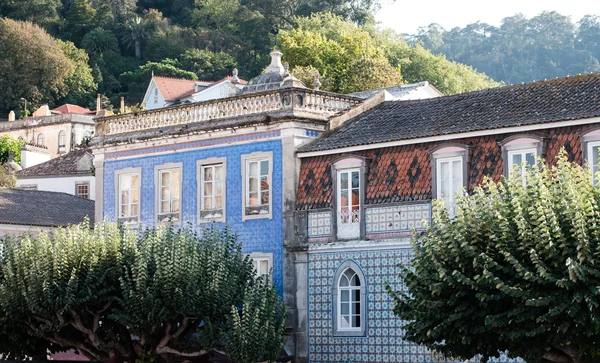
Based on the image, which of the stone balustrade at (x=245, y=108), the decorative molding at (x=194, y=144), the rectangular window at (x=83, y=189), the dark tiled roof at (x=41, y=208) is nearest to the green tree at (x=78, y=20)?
the rectangular window at (x=83, y=189)

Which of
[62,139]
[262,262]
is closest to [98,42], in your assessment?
[62,139]

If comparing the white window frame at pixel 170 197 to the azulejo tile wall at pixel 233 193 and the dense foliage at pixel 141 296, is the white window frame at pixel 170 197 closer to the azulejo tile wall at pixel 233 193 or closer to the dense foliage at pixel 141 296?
the azulejo tile wall at pixel 233 193

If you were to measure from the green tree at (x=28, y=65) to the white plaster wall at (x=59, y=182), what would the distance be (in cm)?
4458

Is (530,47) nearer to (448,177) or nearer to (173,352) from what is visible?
(448,177)

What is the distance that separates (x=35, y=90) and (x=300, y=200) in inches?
3537

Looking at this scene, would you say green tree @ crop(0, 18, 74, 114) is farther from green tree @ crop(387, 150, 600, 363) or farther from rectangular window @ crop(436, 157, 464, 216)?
green tree @ crop(387, 150, 600, 363)

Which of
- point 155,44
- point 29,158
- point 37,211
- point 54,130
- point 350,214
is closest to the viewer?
point 350,214

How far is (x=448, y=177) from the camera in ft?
120

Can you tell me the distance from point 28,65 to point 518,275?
103 metres

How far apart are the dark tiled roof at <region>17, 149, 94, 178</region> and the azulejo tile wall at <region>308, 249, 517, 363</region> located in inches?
1623

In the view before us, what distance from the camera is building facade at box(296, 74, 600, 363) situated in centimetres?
3544

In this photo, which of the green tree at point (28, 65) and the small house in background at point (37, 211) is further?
the green tree at point (28, 65)

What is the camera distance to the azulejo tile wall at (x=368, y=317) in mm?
37688

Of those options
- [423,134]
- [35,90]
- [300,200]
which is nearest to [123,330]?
[300,200]
